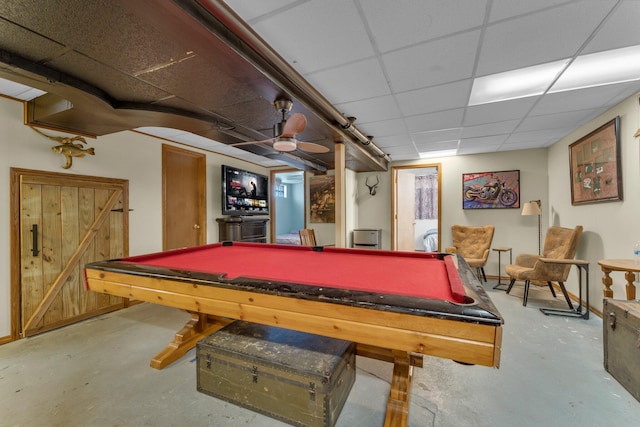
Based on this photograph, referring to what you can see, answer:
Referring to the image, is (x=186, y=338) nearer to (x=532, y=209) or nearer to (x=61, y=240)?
(x=61, y=240)

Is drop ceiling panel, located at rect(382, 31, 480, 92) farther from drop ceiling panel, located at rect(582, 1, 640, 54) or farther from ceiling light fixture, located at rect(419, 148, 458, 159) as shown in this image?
ceiling light fixture, located at rect(419, 148, 458, 159)

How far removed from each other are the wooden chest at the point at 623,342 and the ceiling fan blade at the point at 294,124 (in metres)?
2.77

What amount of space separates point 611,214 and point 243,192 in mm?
5415

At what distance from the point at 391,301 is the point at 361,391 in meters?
1.12

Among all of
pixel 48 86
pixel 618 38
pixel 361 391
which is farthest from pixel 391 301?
pixel 48 86

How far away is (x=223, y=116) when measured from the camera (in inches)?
107

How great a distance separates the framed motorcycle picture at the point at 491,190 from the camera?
15.8ft

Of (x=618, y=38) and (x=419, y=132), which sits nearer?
(x=618, y=38)

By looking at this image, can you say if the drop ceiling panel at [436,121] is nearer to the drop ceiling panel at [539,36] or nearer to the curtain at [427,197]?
the drop ceiling panel at [539,36]

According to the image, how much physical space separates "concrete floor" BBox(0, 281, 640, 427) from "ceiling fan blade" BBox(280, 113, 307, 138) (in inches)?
83.4

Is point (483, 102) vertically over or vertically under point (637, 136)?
over

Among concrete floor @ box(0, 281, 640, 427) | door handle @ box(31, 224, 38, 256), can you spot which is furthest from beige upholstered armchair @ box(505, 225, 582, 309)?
door handle @ box(31, 224, 38, 256)

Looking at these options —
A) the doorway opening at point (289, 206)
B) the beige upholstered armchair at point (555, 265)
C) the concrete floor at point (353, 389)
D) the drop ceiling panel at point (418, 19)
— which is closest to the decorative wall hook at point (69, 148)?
the concrete floor at point (353, 389)

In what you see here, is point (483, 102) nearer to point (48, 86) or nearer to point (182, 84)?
point (182, 84)
